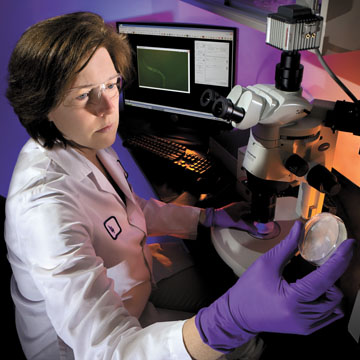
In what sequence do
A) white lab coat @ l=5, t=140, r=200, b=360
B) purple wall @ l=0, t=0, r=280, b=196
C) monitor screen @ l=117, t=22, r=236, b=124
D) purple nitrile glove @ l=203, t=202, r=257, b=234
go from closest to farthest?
1. white lab coat @ l=5, t=140, r=200, b=360
2. purple nitrile glove @ l=203, t=202, r=257, b=234
3. monitor screen @ l=117, t=22, r=236, b=124
4. purple wall @ l=0, t=0, r=280, b=196

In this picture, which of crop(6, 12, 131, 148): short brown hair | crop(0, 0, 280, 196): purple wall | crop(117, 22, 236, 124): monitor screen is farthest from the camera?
crop(0, 0, 280, 196): purple wall

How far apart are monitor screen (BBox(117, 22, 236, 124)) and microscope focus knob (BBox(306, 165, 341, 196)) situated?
1052mm

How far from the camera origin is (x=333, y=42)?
0.86 m

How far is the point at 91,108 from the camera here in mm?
1138

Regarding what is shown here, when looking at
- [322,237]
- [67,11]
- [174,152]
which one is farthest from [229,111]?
[67,11]

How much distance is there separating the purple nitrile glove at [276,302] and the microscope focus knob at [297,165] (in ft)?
0.51

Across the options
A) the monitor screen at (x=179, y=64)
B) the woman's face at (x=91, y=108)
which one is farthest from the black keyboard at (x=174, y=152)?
the woman's face at (x=91, y=108)

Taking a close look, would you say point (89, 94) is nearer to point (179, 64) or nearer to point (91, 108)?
point (91, 108)

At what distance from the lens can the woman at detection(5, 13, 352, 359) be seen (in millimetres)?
854

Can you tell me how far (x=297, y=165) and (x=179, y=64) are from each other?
1277mm

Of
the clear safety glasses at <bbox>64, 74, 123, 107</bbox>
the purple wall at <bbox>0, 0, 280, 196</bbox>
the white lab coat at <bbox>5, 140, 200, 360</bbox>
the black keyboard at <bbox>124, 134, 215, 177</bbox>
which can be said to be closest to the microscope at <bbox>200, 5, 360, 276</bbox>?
the clear safety glasses at <bbox>64, 74, 123, 107</bbox>

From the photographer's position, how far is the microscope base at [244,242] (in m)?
1.14

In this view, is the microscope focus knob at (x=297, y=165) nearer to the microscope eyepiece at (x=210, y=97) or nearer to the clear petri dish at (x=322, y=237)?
the clear petri dish at (x=322, y=237)

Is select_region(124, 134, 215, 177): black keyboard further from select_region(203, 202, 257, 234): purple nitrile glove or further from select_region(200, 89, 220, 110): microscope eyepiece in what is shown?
select_region(200, 89, 220, 110): microscope eyepiece
